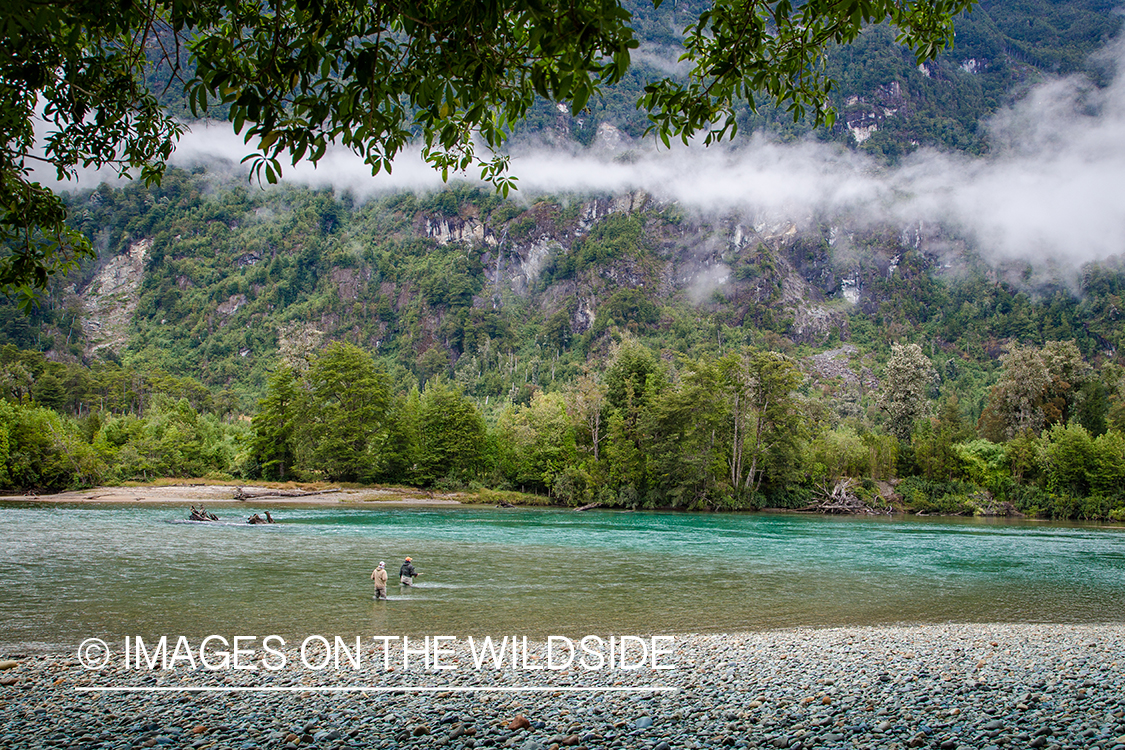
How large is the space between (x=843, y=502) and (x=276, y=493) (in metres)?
51.4

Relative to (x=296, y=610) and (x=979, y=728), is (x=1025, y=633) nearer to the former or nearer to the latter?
(x=979, y=728)

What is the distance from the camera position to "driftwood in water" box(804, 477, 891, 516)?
187ft

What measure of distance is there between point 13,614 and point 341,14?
14.4 metres

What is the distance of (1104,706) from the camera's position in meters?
6.98

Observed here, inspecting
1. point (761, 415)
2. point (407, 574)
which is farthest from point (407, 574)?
point (761, 415)

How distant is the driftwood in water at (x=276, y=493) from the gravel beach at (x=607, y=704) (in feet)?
146

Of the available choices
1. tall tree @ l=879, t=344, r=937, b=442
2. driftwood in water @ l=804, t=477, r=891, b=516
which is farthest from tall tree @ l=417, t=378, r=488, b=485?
tall tree @ l=879, t=344, r=937, b=442

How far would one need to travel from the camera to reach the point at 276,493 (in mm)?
53375

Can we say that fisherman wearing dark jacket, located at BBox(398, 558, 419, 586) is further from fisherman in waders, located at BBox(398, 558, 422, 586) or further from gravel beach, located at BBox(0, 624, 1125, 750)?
gravel beach, located at BBox(0, 624, 1125, 750)

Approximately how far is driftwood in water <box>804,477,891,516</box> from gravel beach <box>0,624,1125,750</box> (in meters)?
49.5

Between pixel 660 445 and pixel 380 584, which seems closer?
pixel 380 584

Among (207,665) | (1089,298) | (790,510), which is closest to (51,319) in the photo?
(790,510)

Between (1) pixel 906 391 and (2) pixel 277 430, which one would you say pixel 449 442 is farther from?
(1) pixel 906 391

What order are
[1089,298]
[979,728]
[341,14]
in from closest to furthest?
[341,14] → [979,728] → [1089,298]
